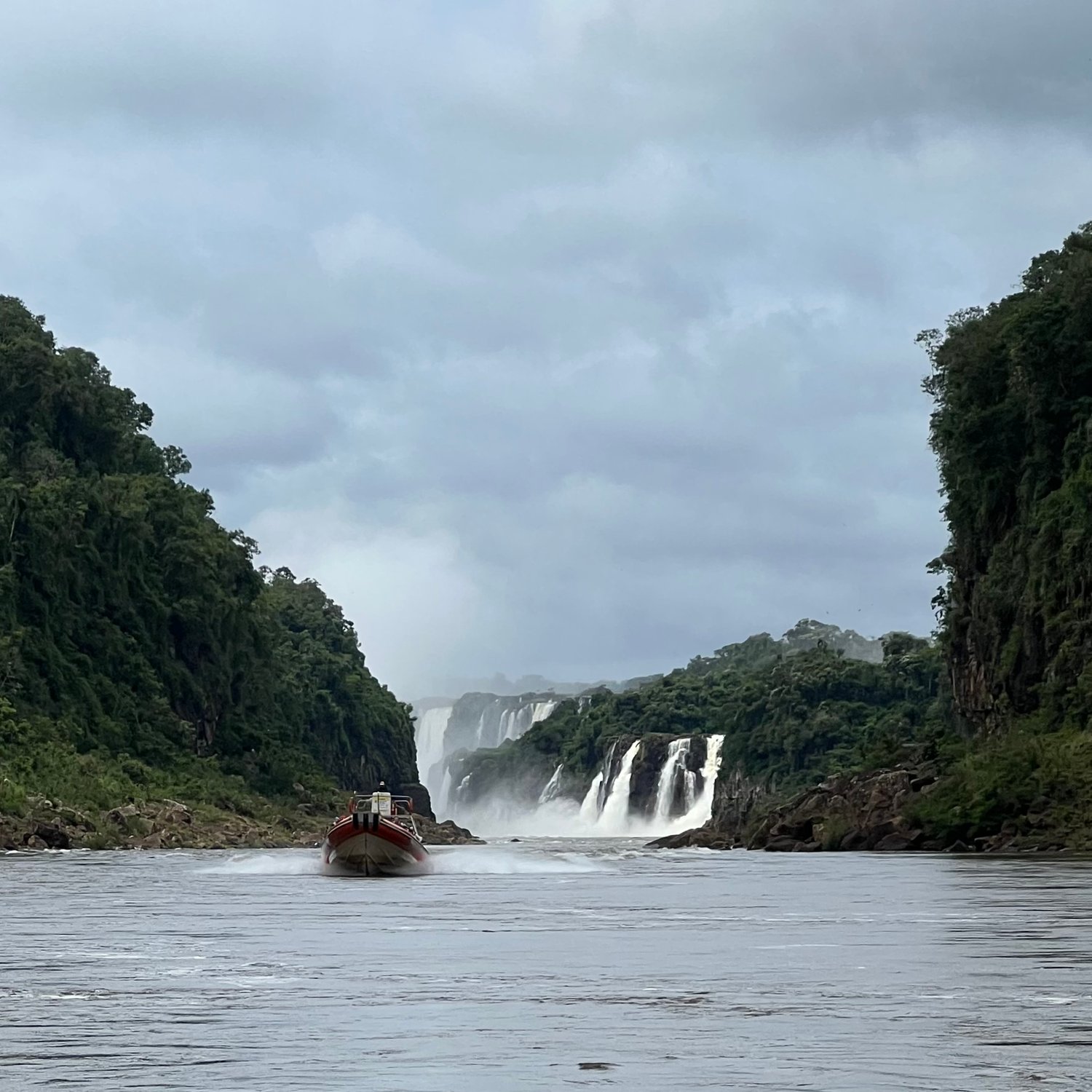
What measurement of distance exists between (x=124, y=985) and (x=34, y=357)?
99398 mm

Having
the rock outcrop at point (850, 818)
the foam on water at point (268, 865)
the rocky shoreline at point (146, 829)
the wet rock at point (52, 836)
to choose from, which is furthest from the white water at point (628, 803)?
the foam on water at point (268, 865)

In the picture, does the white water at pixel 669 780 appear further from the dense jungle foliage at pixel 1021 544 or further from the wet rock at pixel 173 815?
the wet rock at pixel 173 815

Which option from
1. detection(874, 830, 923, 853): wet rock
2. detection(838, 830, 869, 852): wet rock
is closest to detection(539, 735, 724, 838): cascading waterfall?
detection(838, 830, 869, 852): wet rock

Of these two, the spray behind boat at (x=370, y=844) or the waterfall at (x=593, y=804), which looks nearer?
the spray behind boat at (x=370, y=844)

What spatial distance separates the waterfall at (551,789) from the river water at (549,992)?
13124cm

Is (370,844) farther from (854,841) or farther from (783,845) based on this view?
(783,845)

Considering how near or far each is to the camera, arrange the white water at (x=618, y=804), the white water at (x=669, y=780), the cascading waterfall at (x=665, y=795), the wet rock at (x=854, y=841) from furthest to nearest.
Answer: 1. the white water at (x=618, y=804)
2. the white water at (x=669, y=780)
3. the cascading waterfall at (x=665, y=795)
4. the wet rock at (x=854, y=841)

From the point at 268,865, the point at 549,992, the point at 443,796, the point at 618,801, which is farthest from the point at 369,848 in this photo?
the point at 443,796

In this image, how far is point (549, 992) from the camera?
1847 cm

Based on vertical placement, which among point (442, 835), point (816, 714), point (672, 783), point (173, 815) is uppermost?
point (816, 714)

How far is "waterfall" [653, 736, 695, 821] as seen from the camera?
143m

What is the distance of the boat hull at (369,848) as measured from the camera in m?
52.8

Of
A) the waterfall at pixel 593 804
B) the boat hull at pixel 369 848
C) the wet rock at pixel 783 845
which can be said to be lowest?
the boat hull at pixel 369 848

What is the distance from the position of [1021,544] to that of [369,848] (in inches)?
1671
